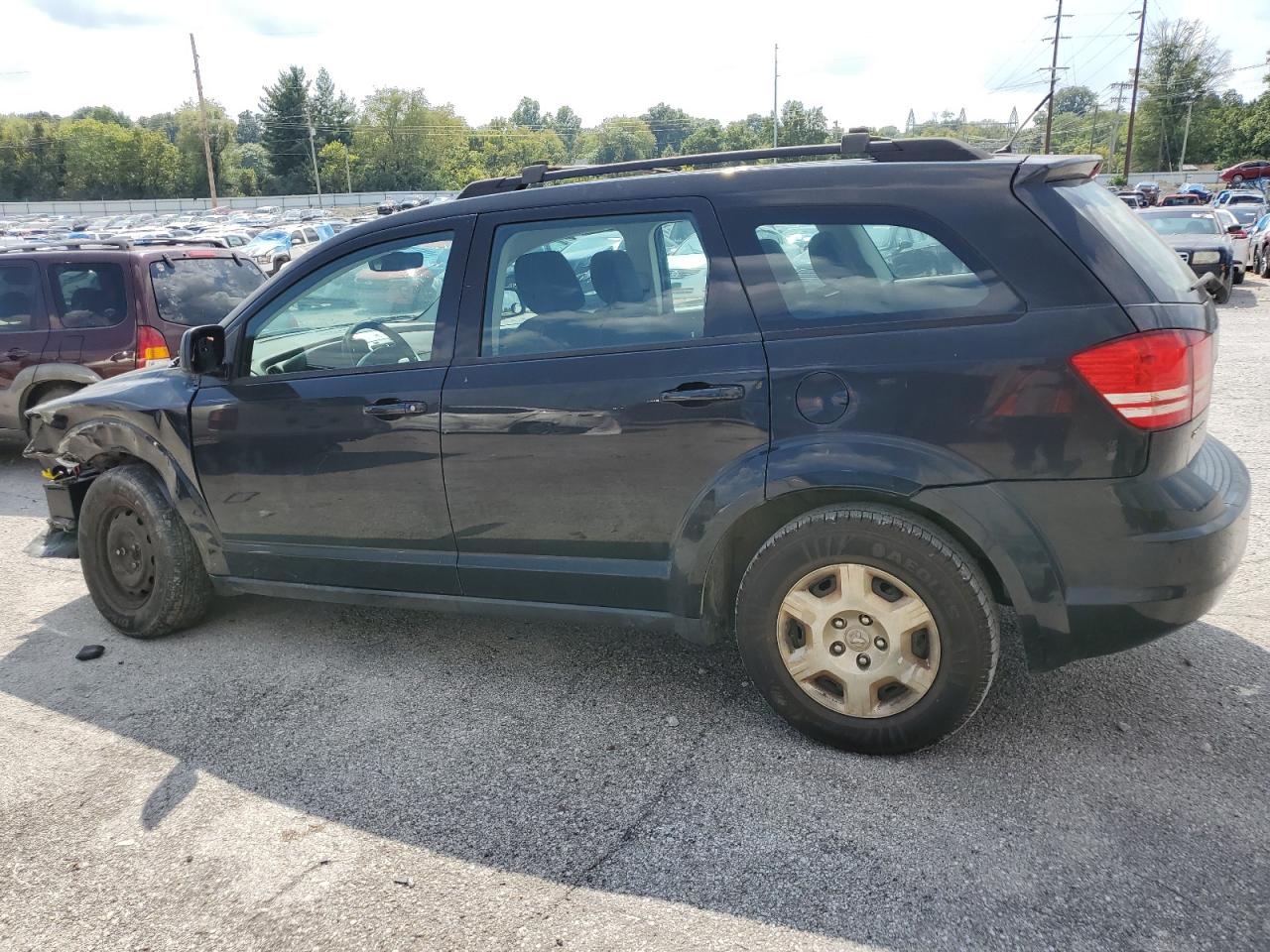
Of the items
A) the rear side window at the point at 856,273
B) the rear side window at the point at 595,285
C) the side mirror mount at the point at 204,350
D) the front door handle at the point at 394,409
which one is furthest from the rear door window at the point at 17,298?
the rear side window at the point at 856,273

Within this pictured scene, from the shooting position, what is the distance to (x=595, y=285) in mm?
3537

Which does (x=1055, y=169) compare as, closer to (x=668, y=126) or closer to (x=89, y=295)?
(x=89, y=295)

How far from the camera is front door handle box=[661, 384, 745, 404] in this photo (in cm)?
320

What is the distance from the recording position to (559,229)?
3600 mm

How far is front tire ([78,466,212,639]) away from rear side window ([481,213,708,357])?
1892mm

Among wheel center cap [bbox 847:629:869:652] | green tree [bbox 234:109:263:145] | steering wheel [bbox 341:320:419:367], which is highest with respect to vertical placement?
green tree [bbox 234:109:263:145]

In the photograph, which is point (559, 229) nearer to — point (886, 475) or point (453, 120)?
point (886, 475)

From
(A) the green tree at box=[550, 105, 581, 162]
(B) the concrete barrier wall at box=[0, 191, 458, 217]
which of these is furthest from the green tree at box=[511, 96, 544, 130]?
(B) the concrete barrier wall at box=[0, 191, 458, 217]

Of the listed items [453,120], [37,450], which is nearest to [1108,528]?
[37,450]

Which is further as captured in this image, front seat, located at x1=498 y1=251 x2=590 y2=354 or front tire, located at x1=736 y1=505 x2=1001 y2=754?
front seat, located at x1=498 y1=251 x2=590 y2=354

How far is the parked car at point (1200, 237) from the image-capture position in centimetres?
1534

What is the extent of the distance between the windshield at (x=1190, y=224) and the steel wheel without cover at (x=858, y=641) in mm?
17506

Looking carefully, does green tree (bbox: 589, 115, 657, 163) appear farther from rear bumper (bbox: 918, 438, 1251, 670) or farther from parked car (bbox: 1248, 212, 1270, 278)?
rear bumper (bbox: 918, 438, 1251, 670)

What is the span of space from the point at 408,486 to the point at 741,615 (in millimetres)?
1370
